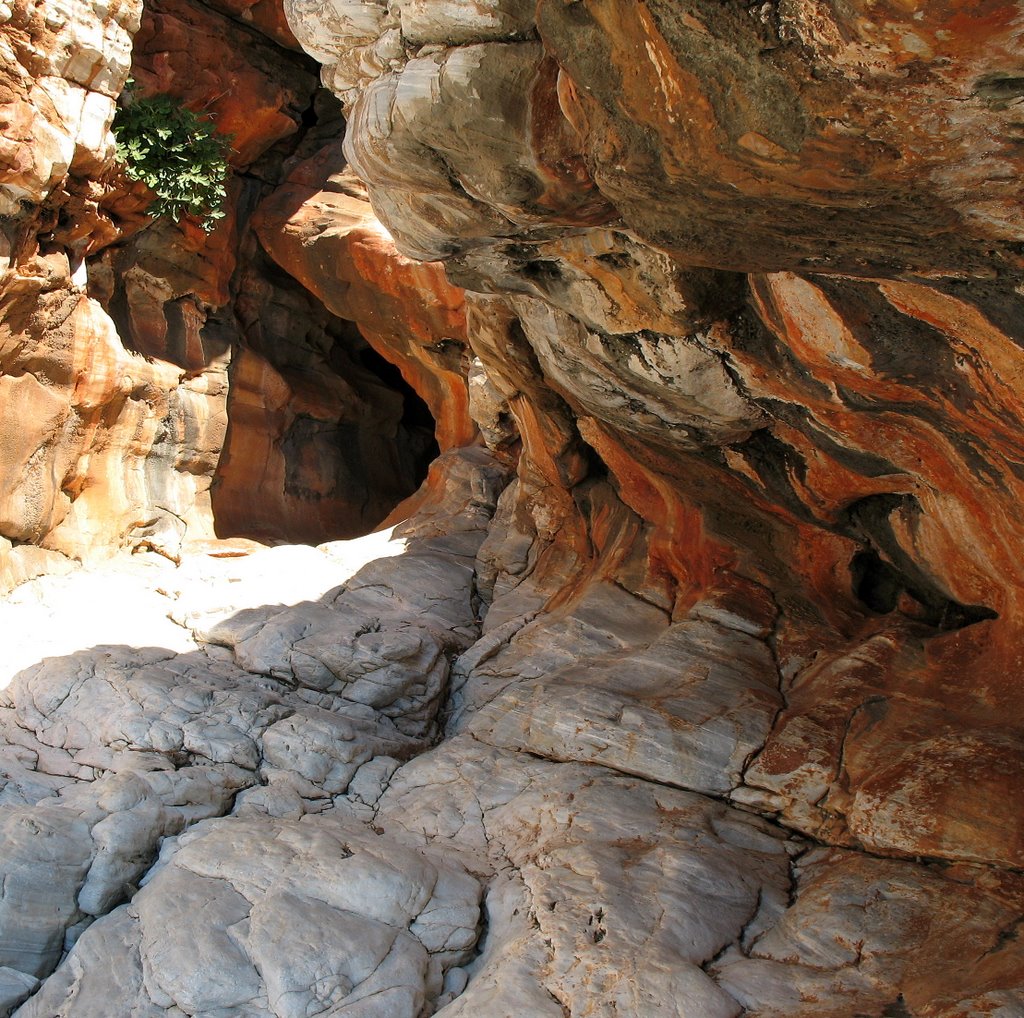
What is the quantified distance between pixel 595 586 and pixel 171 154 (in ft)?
21.3

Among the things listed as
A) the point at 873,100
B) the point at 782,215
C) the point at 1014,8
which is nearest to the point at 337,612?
the point at 782,215

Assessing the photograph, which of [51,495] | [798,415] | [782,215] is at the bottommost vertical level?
[51,495]

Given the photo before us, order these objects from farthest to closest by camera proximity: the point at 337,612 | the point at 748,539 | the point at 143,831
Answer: the point at 337,612 → the point at 748,539 → the point at 143,831

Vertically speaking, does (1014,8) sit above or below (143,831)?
above

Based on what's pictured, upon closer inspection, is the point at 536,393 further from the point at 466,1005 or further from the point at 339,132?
the point at 339,132

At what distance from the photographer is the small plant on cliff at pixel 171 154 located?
10047 mm

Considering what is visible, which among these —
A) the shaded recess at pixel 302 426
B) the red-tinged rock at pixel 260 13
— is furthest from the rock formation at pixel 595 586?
the red-tinged rock at pixel 260 13

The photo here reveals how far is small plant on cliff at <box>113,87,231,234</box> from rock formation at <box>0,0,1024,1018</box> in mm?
375

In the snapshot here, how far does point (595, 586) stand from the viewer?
852 cm

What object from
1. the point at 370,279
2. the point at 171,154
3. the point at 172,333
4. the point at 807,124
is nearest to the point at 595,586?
the point at 370,279

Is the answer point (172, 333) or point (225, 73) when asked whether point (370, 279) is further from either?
point (225, 73)

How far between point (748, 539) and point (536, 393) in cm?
213

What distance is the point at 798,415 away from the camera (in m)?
5.88

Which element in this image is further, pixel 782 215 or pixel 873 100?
pixel 782 215
